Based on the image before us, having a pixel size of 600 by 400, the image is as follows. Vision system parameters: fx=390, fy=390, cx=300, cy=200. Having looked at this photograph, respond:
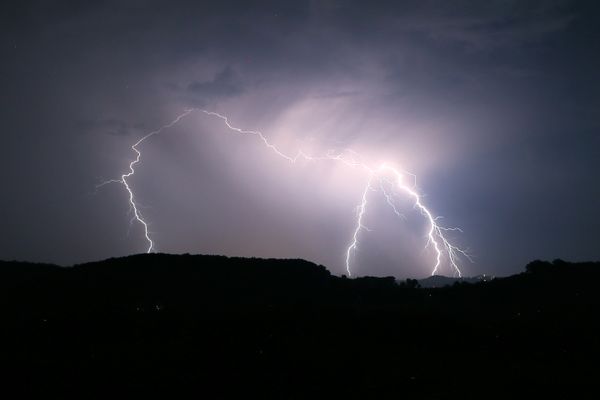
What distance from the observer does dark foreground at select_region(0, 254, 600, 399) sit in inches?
368

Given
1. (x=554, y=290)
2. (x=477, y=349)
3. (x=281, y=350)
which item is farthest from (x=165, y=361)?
(x=554, y=290)

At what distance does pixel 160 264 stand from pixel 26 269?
11.9 m

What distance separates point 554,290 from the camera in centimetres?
2108

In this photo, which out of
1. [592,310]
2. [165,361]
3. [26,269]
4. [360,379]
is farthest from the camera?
[26,269]

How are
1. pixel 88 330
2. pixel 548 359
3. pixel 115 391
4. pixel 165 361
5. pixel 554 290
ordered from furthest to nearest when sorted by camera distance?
pixel 554 290, pixel 88 330, pixel 548 359, pixel 165 361, pixel 115 391

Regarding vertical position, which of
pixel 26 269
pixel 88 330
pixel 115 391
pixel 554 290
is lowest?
pixel 115 391

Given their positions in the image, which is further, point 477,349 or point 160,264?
point 160,264

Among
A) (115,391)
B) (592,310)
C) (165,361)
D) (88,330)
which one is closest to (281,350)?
(165,361)

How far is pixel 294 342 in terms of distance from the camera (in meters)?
12.6

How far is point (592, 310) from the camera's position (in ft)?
53.6

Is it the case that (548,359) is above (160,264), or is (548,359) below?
below

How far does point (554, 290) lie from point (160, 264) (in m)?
24.3

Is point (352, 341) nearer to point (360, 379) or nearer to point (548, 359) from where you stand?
point (360, 379)

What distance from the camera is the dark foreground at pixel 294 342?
9.36m
